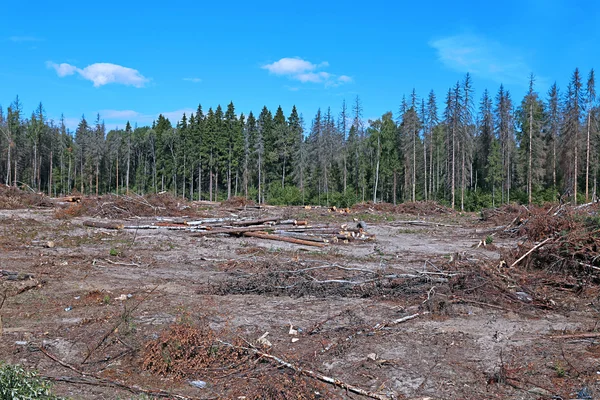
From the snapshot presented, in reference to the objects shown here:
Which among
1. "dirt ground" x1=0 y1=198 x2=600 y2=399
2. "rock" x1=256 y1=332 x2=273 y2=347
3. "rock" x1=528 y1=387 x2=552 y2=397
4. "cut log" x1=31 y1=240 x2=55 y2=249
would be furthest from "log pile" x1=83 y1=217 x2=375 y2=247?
"rock" x1=528 y1=387 x2=552 y2=397

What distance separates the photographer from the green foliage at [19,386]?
2.95m

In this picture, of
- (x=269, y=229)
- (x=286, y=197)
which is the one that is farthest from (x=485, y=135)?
(x=269, y=229)

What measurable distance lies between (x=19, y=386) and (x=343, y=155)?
59.7 m

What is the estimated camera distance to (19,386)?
120 inches

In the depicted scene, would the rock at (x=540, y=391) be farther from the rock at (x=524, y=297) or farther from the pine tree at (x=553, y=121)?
the pine tree at (x=553, y=121)

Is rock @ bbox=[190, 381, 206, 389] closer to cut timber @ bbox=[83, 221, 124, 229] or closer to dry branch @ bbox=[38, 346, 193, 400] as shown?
dry branch @ bbox=[38, 346, 193, 400]

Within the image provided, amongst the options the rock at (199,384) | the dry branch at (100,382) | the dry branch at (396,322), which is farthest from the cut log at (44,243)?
the dry branch at (396,322)

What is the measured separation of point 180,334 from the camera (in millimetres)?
5531

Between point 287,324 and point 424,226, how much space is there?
58.6ft

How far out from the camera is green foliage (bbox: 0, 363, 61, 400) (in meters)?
2.95

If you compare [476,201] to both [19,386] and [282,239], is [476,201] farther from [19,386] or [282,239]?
[19,386]

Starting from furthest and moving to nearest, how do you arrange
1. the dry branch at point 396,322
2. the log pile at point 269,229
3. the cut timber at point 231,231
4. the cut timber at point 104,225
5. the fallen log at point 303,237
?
the cut timber at point 104,225
the cut timber at point 231,231
the log pile at point 269,229
the fallen log at point 303,237
the dry branch at point 396,322

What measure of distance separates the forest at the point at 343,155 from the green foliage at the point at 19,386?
42093mm

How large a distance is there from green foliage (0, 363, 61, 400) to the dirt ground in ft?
5.06
